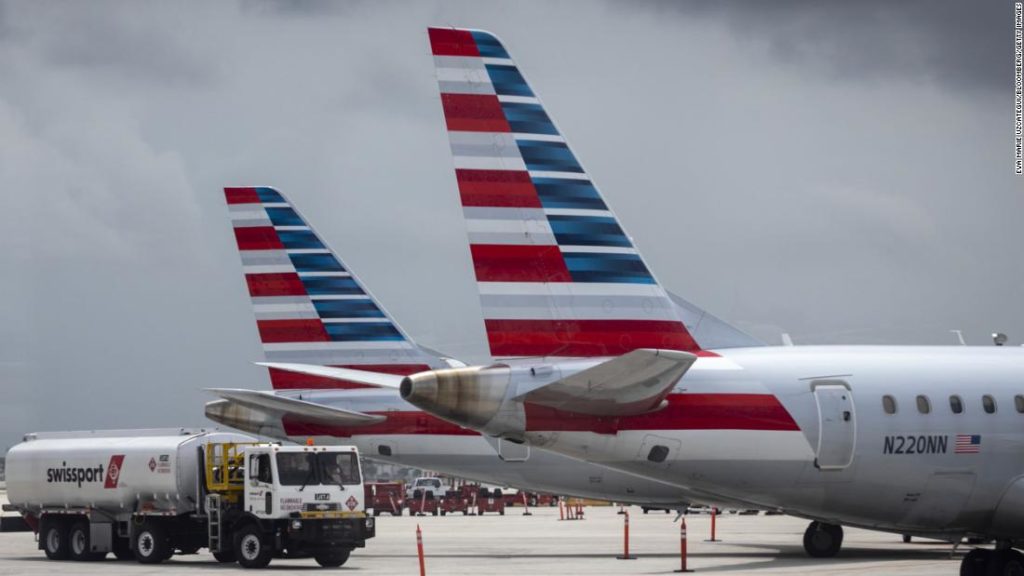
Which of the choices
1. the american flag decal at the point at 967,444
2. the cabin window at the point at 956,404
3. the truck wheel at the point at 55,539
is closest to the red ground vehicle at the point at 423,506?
the truck wheel at the point at 55,539

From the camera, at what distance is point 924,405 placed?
30266 millimetres

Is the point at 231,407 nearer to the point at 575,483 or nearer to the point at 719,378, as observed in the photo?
the point at 575,483

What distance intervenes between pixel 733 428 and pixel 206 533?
17.1m

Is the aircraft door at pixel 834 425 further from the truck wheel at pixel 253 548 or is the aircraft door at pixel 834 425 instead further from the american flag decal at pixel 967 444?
the truck wheel at pixel 253 548

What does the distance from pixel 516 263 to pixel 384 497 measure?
61.7m

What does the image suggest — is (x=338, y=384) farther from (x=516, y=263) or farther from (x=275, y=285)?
(x=516, y=263)

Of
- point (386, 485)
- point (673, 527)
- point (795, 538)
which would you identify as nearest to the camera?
point (795, 538)

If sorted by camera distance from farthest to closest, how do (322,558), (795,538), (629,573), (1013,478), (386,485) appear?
(386,485), (795,538), (322,558), (629,573), (1013,478)

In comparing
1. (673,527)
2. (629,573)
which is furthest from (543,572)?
(673,527)

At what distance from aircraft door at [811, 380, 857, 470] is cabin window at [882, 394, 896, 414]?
0.75 metres

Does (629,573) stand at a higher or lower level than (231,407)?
lower

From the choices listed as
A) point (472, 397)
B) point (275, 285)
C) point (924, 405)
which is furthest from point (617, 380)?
point (275, 285)

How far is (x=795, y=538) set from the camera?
167 feet

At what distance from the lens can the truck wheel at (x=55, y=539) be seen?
136ft
